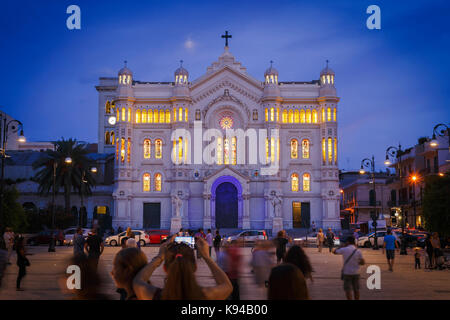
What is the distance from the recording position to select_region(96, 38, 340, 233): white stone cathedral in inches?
2299

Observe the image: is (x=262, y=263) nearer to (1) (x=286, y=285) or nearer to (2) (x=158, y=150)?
(1) (x=286, y=285)

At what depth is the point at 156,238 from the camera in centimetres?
5009

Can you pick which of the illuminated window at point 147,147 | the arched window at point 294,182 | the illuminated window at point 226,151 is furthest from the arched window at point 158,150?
the arched window at point 294,182

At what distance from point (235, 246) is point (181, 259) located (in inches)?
275

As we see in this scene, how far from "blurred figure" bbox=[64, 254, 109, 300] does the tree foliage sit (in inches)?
1372

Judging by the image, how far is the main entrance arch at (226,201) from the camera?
58.6 meters

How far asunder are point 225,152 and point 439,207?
26.7 meters

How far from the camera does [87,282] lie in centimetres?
743

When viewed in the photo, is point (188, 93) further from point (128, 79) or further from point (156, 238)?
point (156, 238)

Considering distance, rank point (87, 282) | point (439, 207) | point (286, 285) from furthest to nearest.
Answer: point (439, 207) → point (87, 282) → point (286, 285)

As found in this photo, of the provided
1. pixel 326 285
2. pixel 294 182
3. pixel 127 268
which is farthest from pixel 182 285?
pixel 294 182

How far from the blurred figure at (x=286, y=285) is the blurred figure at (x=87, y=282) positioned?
349cm

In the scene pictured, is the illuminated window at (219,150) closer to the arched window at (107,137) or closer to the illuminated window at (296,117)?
the illuminated window at (296,117)
